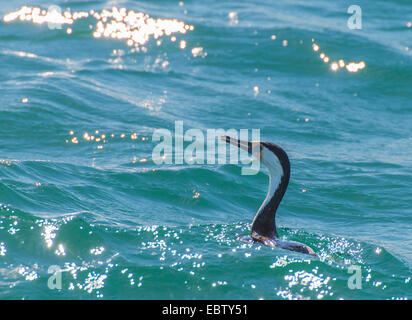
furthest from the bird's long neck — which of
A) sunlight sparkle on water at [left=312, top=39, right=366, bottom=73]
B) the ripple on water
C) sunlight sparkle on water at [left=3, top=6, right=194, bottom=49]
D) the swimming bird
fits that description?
sunlight sparkle on water at [left=3, top=6, right=194, bottom=49]

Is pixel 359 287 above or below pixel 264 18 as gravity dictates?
below

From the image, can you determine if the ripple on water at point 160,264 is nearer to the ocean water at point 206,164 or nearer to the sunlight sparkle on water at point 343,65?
the ocean water at point 206,164

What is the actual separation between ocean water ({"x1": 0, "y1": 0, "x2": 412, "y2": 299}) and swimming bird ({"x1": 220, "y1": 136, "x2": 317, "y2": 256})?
0.32 meters

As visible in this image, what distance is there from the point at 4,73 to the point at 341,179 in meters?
8.32

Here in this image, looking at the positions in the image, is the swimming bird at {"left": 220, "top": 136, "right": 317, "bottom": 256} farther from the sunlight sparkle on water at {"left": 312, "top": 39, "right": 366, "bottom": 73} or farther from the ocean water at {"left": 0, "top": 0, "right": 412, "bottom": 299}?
the sunlight sparkle on water at {"left": 312, "top": 39, "right": 366, "bottom": 73}

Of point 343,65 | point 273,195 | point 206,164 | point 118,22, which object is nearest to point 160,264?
point 273,195

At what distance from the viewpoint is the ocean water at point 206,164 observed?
8.14 metres

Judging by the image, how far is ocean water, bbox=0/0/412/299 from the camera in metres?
8.14

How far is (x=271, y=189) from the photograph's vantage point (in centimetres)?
911

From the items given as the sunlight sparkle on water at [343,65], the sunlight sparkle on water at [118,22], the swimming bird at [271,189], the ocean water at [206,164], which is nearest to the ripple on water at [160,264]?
the ocean water at [206,164]

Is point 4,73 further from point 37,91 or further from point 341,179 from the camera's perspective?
point 341,179

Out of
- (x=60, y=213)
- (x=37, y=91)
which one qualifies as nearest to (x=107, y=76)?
(x=37, y=91)
